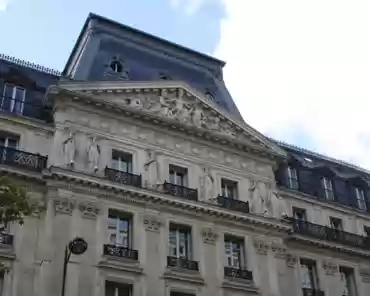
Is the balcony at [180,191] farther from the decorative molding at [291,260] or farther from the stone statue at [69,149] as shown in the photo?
the decorative molding at [291,260]

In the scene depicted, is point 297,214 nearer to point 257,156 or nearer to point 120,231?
point 257,156

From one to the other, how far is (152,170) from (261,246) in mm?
6146

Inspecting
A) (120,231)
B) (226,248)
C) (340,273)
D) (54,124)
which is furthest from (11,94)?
(340,273)

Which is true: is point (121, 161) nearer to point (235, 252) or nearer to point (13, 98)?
point (13, 98)

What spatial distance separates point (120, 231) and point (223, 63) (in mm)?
14933

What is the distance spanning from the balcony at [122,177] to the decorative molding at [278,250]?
713cm

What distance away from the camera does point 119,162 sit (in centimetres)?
2667

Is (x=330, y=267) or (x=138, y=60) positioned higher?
(x=138, y=60)

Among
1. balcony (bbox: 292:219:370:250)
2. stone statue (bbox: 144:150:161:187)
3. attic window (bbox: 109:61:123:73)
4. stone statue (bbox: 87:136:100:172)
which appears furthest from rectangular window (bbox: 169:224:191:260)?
attic window (bbox: 109:61:123:73)

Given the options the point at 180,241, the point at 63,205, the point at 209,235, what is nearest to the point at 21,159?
the point at 63,205

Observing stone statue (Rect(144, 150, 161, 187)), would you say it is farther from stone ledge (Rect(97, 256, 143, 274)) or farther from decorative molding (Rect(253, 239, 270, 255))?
decorative molding (Rect(253, 239, 270, 255))

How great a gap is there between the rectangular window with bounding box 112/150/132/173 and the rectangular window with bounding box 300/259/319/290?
9.97m

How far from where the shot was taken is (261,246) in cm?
2764

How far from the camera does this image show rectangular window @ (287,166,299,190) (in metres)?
32.5
